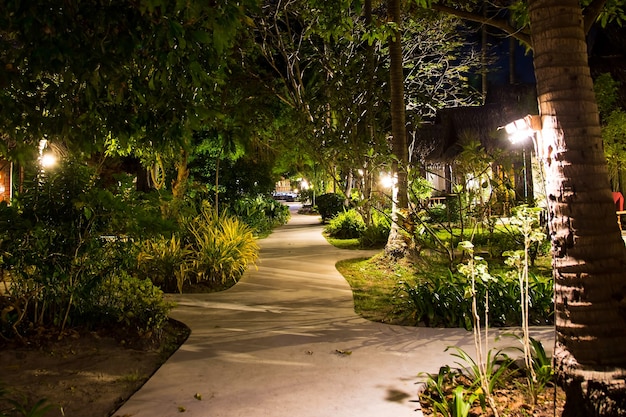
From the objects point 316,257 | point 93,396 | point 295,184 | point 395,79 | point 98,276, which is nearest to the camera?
point 93,396

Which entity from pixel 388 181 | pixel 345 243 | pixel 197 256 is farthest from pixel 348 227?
pixel 197 256

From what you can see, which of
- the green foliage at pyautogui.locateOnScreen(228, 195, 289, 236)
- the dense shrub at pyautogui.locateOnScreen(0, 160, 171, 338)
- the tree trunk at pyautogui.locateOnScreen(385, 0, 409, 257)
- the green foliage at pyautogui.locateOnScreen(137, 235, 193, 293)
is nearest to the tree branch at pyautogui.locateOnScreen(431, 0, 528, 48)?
the tree trunk at pyautogui.locateOnScreen(385, 0, 409, 257)

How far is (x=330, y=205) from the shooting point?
87.0 ft

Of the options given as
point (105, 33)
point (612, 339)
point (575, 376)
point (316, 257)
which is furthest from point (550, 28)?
point (316, 257)

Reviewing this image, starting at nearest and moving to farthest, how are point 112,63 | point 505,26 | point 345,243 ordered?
point 112,63
point 505,26
point 345,243

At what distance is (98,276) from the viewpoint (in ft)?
17.6

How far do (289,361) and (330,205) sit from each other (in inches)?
855

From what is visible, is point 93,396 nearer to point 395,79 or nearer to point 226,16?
point 226,16

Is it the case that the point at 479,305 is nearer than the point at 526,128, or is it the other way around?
the point at 526,128

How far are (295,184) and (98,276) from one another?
64.0m

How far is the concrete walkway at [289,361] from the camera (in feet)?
12.6

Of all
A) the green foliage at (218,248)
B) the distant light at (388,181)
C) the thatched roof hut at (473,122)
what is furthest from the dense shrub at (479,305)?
the thatched roof hut at (473,122)

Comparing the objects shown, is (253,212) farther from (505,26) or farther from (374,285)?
(505,26)

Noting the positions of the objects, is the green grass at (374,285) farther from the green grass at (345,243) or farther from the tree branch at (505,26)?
the tree branch at (505,26)
